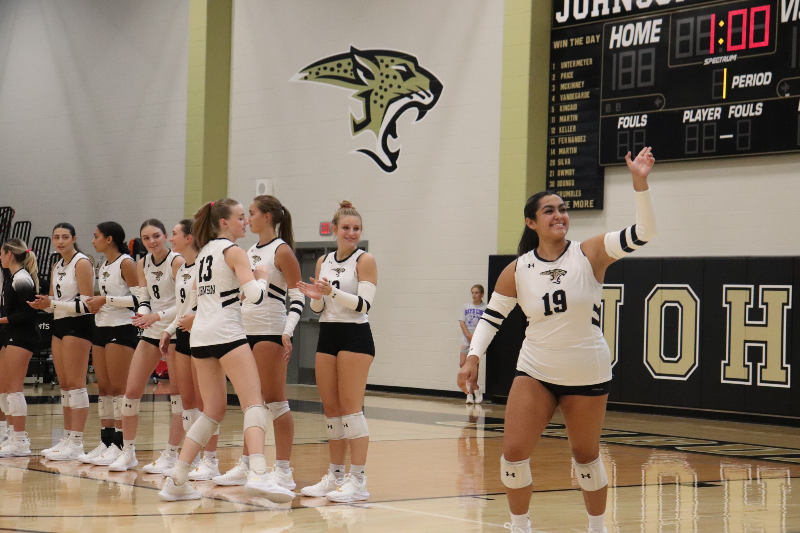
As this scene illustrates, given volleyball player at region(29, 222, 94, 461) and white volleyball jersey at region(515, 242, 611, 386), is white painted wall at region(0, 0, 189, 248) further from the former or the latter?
white volleyball jersey at region(515, 242, 611, 386)

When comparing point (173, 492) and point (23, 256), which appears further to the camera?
point (23, 256)

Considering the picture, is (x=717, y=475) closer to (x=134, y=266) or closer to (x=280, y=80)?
(x=134, y=266)

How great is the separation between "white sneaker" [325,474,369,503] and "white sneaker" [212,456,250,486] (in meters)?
0.90

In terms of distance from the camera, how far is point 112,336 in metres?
7.99

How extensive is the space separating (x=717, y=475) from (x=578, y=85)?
788 centimetres

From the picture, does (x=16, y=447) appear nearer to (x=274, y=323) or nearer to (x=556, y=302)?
(x=274, y=323)

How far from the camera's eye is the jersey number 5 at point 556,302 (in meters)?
5.00

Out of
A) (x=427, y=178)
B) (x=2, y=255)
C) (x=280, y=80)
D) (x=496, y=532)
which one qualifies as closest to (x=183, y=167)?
(x=280, y=80)

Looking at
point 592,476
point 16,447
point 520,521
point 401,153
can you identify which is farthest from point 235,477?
point 401,153

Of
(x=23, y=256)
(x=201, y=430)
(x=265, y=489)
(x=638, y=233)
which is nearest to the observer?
(x=638, y=233)

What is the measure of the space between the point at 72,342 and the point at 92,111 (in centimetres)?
1497

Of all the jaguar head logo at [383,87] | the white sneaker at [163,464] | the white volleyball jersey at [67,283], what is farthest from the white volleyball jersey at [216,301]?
the jaguar head logo at [383,87]

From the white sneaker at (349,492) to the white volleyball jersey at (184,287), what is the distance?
1.70 m

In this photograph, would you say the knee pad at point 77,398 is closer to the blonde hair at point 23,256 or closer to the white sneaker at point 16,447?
the white sneaker at point 16,447
